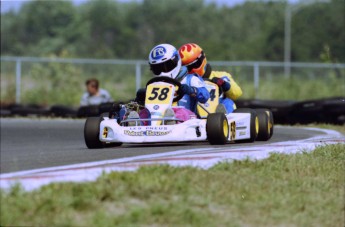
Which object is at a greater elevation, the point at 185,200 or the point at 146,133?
the point at 146,133

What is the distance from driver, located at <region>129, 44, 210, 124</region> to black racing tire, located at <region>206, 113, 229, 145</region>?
0.63 meters

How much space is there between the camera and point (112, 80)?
28734mm

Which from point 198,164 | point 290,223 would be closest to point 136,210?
point 290,223

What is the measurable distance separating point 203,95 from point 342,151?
2623 mm

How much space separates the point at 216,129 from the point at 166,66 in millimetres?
1254

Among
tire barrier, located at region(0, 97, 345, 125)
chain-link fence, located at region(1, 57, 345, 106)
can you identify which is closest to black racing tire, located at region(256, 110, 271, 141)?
tire barrier, located at region(0, 97, 345, 125)

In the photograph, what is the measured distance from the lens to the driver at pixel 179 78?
34.8 feet

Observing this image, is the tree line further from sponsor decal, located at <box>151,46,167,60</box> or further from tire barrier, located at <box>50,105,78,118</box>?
sponsor decal, located at <box>151,46,167,60</box>

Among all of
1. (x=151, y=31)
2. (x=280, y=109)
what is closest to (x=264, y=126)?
(x=280, y=109)

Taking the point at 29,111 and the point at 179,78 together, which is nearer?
the point at 179,78

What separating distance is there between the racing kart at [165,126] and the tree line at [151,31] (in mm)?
31516

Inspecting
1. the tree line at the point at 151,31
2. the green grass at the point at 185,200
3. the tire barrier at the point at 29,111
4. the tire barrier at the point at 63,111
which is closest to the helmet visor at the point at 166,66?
the green grass at the point at 185,200

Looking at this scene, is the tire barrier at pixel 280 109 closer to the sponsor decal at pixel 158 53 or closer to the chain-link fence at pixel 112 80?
the sponsor decal at pixel 158 53

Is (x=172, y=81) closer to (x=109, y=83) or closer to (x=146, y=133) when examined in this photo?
(x=146, y=133)
